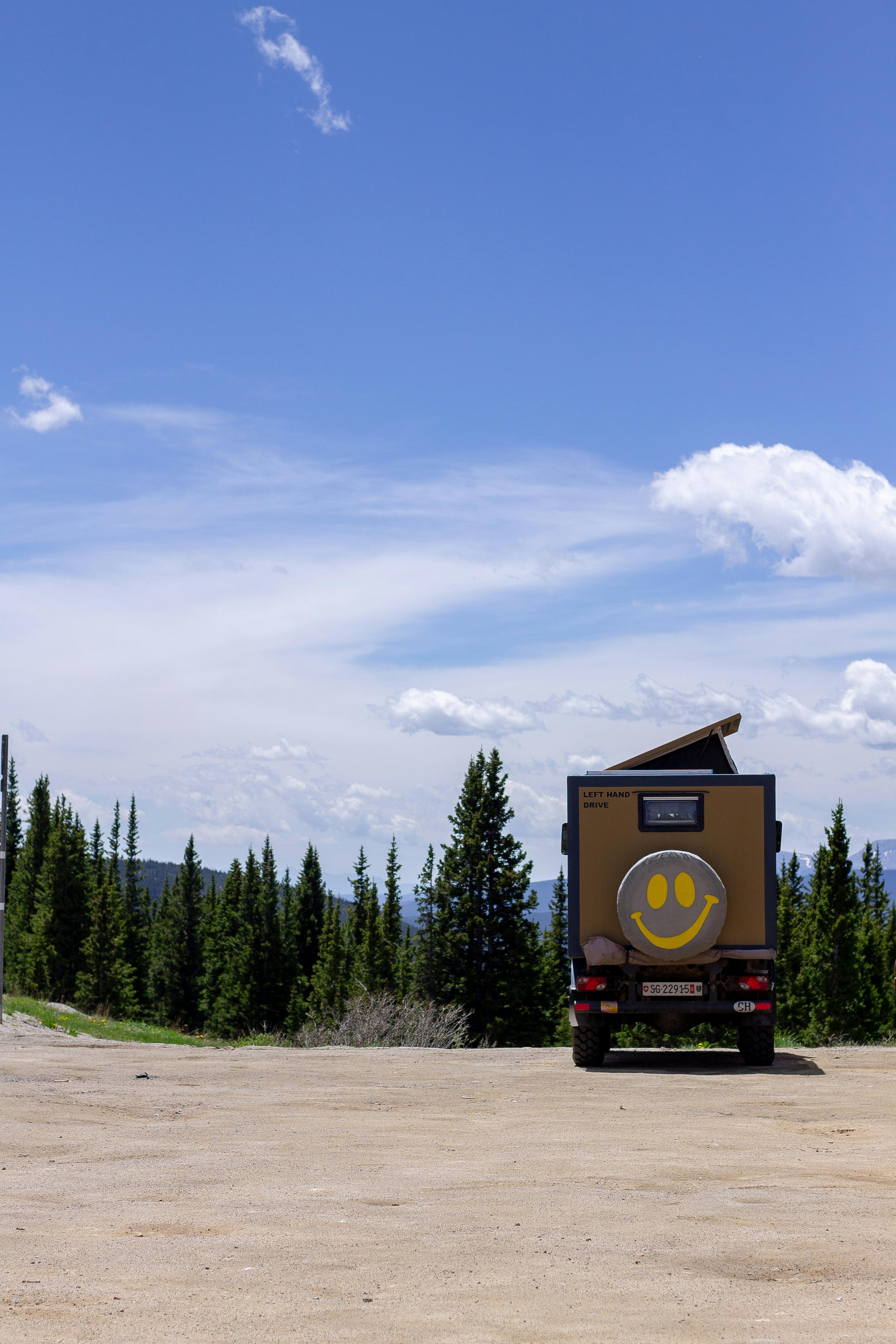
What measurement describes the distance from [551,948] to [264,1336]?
176 ft

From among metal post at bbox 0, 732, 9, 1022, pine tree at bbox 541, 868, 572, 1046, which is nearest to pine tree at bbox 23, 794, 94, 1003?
pine tree at bbox 541, 868, 572, 1046

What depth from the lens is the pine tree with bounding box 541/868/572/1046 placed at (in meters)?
52.0

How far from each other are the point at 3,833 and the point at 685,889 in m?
13.0

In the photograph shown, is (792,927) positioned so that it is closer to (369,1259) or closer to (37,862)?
(37,862)

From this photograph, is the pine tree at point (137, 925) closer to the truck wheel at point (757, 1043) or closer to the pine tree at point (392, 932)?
the pine tree at point (392, 932)

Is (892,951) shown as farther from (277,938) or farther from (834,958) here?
(277,938)

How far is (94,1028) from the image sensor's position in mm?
24641

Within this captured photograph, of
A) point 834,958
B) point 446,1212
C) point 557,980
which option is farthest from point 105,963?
point 446,1212

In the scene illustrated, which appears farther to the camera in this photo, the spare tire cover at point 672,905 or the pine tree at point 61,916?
the pine tree at point 61,916

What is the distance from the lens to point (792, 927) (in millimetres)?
64750

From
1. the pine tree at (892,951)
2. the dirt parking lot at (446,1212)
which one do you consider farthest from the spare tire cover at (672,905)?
the pine tree at (892,951)

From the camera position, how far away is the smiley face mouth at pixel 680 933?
15.8 meters

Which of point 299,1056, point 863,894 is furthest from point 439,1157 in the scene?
point 863,894

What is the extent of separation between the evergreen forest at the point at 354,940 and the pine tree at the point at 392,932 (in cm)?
19
